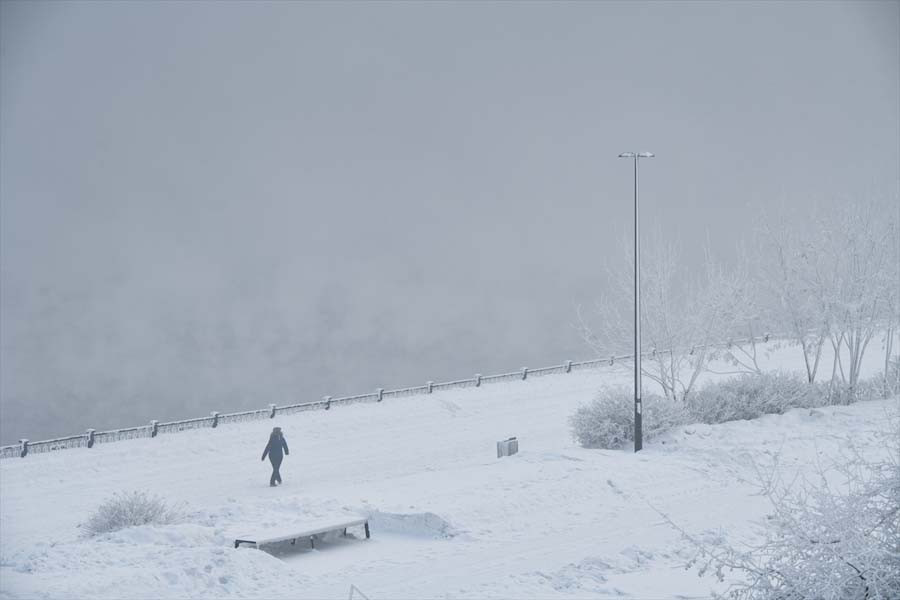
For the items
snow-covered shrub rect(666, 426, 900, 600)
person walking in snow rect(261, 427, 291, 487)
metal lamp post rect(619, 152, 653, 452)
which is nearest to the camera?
snow-covered shrub rect(666, 426, 900, 600)

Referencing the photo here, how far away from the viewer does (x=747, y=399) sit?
2647 centimetres

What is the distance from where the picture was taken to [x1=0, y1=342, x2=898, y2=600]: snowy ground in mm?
12258

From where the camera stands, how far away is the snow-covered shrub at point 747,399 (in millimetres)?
26000

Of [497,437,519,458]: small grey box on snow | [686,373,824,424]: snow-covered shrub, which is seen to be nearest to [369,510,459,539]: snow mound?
[497,437,519,458]: small grey box on snow

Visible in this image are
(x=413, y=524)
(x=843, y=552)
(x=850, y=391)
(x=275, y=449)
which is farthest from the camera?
(x=850, y=391)

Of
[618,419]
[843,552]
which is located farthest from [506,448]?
[843,552]

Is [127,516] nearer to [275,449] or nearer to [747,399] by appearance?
[275,449]

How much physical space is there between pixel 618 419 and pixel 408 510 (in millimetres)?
9030

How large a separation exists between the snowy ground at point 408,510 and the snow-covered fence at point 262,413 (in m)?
0.69

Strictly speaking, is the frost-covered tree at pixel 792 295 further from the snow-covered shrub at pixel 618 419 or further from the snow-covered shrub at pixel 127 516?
the snow-covered shrub at pixel 127 516

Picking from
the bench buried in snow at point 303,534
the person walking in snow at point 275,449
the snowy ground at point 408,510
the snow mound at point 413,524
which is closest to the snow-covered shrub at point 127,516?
the snowy ground at point 408,510

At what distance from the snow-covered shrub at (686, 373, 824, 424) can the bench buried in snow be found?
43.1 feet

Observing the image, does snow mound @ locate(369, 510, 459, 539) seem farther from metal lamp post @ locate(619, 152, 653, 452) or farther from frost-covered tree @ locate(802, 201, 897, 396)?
frost-covered tree @ locate(802, 201, 897, 396)

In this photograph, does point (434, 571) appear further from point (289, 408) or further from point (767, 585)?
point (289, 408)
